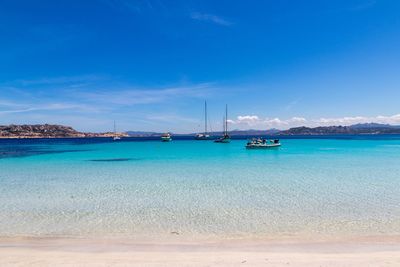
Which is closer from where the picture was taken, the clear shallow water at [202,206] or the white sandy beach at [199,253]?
the white sandy beach at [199,253]

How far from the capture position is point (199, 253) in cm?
777

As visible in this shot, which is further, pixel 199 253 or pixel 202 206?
pixel 202 206

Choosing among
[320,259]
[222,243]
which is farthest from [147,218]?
[320,259]

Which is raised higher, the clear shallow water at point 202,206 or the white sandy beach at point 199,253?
the white sandy beach at point 199,253

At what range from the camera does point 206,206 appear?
13242 millimetres

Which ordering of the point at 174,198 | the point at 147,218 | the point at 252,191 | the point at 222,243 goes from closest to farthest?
the point at 222,243 < the point at 147,218 < the point at 174,198 < the point at 252,191

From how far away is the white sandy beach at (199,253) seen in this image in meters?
6.96

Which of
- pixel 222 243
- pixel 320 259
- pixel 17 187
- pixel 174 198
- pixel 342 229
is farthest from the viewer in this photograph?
pixel 17 187

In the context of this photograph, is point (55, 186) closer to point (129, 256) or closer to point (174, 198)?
point (174, 198)

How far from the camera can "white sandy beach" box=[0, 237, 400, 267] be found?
6.96 metres

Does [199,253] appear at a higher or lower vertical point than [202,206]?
higher

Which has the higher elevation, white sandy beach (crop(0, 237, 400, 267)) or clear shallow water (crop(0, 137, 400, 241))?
white sandy beach (crop(0, 237, 400, 267))

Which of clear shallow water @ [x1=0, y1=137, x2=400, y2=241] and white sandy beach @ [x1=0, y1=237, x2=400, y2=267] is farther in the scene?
clear shallow water @ [x1=0, y1=137, x2=400, y2=241]

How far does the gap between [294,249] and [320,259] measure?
3.35 ft
